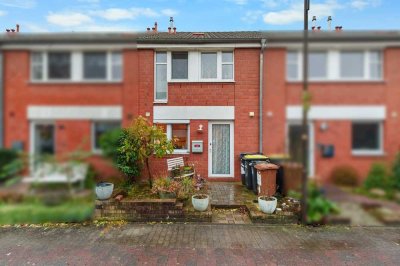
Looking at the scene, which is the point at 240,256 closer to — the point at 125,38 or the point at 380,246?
the point at 380,246

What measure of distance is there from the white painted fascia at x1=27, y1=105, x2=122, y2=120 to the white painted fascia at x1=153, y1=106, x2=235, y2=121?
6.29 meters

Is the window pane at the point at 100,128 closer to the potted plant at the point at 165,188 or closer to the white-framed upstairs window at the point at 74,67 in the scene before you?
the white-framed upstairs window at the point at 74,67

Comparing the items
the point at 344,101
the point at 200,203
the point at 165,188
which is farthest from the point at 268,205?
the point at 344,101

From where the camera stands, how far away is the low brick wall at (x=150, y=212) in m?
5.16

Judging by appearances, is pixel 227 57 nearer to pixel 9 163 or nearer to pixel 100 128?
pixel 100 128

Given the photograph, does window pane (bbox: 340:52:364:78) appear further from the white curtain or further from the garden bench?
the white curtain

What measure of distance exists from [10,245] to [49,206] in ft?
8.56

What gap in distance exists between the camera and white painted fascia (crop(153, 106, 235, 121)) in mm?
8555

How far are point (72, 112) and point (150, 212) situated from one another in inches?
139

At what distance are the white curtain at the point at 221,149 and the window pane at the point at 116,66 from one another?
21.5 feet

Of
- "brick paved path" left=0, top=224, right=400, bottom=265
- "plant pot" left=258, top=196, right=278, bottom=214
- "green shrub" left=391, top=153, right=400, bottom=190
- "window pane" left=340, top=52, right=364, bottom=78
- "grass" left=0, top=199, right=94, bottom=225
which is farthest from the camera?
"plant pot" left=258, top=196, right=278, bottom=214

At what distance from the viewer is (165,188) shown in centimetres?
550

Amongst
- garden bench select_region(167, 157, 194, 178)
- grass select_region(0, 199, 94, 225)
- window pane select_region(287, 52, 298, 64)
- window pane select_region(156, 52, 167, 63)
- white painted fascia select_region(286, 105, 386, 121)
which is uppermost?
window pane select_region(156, 52, 167, 63)

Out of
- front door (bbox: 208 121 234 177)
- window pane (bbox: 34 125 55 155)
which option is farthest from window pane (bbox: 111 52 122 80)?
front door (bbox: 208 121 234 177)
